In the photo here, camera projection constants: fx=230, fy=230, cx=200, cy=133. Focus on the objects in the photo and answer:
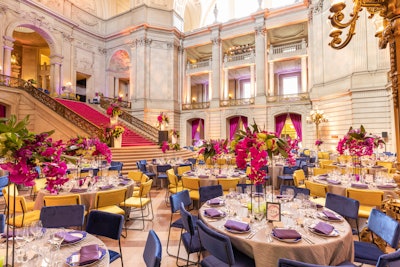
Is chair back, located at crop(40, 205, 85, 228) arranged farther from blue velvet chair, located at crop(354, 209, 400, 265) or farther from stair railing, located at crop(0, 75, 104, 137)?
stair railing, located at crop(0, 75, 104, 137)

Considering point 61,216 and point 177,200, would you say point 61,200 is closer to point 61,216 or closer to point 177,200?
point 61,216

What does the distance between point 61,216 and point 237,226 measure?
2057 mm

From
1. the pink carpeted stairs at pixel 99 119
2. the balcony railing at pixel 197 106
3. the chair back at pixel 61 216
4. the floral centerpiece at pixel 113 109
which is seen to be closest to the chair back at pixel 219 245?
the chair back at pixel 61 216

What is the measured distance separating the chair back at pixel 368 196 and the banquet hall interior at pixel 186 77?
3.31m

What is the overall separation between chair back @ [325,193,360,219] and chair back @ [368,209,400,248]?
31 centimetres

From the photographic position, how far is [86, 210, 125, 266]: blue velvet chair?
249cm

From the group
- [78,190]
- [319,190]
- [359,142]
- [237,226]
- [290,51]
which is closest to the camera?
[237,226]

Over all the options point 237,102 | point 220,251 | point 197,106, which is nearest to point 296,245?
point 220,251

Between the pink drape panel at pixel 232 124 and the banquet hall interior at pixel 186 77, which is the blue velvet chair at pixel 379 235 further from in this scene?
the pink drape panel at pixel 232 124

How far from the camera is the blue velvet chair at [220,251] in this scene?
1.98 metres

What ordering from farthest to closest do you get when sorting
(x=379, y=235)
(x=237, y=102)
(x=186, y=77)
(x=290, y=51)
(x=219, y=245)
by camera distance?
1. (x=186, y=77)
2. (x=237, y=102)
3. (x=290, y=51)
4. (x=379, y=235)
5. (x=219, y=245)

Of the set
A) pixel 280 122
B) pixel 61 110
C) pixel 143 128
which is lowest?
pixel 143 128

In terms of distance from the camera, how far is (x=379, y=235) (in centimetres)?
252

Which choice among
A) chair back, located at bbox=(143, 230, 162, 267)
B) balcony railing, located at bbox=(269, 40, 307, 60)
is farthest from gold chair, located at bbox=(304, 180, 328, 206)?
balcony railing, located at bbox=(269, 40, 307, 60)
